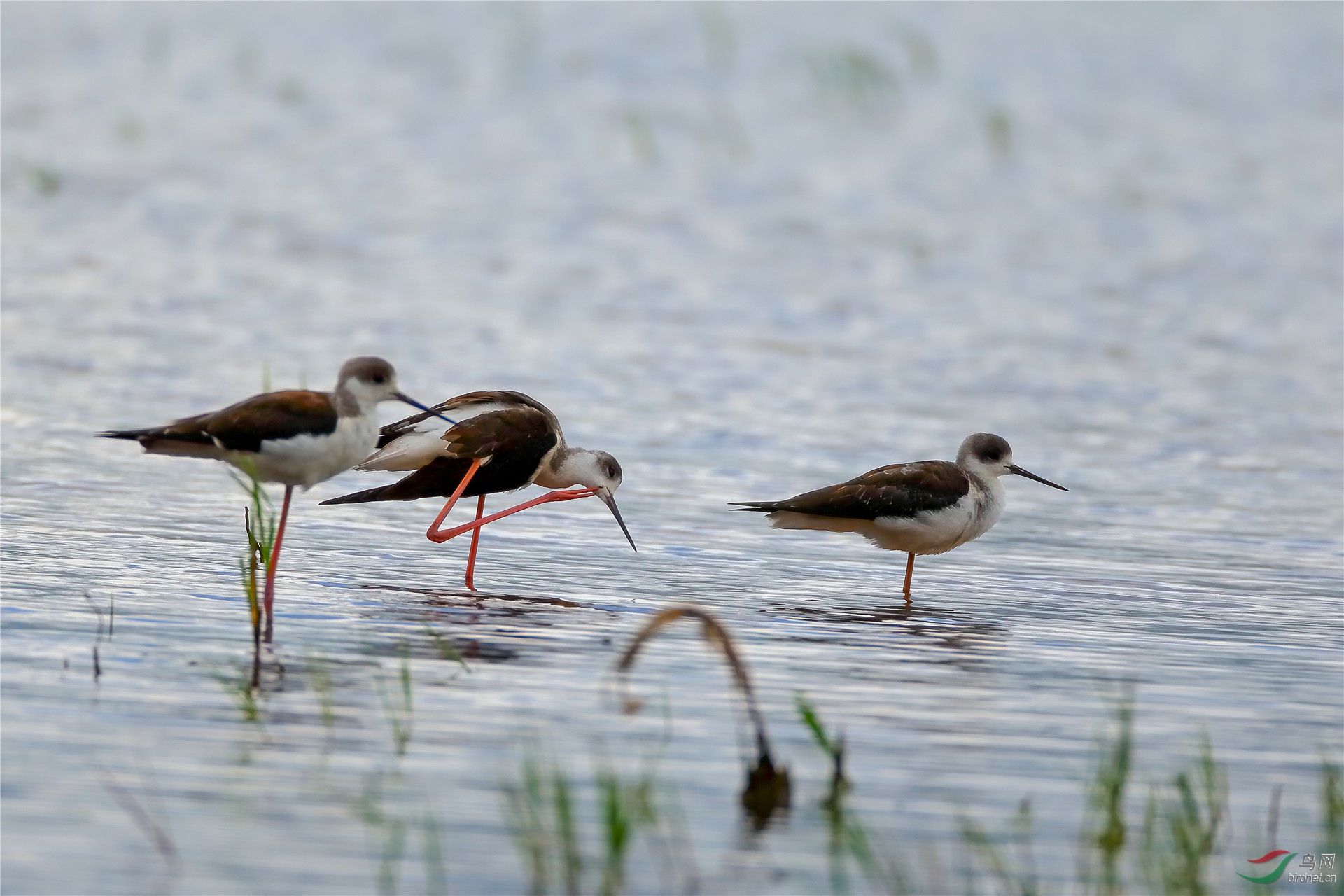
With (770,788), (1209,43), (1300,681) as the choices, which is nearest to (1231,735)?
(1300,681)

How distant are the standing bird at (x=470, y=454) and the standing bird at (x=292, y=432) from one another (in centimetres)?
125

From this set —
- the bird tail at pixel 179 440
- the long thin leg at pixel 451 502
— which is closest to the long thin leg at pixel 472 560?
the long thin leg at pixel 451 502

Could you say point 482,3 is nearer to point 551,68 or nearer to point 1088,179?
point 551,68

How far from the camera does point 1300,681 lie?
21.7 feet

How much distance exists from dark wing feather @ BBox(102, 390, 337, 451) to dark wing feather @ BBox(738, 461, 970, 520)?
2008mm

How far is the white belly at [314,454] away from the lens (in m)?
6.78

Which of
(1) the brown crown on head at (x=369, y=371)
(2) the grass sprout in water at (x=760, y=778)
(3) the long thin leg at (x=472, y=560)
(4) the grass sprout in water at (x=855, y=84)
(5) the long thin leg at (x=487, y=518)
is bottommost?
(2) the grass sprout in water at (x=760, y=778)

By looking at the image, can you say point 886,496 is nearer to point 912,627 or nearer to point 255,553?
point 912,627

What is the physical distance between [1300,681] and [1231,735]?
894 mm

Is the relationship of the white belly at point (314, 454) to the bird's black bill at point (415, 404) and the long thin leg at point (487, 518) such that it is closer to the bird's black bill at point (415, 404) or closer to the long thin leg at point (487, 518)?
the bird's black bill at point (415, 404)

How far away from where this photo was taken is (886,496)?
8.11 meters

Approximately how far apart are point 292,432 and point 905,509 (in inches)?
105

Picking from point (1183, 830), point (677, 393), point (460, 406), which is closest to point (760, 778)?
point (1183, 830)

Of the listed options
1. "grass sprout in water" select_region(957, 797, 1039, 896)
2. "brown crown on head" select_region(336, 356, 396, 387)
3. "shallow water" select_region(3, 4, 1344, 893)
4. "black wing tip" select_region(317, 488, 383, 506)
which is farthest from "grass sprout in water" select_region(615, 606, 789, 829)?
"black wing tip" select_region(317, 488, 383, 506)
